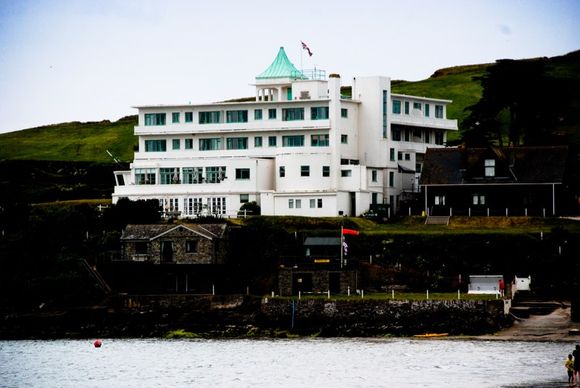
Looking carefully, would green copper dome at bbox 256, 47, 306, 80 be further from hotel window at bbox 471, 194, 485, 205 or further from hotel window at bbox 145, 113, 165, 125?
hotel window at bbox 471, 194, 485, 205

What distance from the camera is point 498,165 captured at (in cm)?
11888

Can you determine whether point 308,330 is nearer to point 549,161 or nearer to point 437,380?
point 437,380

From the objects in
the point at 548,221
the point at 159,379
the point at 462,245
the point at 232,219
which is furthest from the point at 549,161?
the point at 159,379

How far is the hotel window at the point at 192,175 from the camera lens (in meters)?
127

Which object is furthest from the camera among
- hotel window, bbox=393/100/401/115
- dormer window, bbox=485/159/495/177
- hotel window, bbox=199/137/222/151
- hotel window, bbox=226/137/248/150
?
hotel window, bbox=393/100/401/115

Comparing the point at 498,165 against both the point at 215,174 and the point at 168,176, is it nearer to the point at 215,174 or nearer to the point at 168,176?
the point at 215,174

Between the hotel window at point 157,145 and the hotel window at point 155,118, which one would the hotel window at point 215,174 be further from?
the hotel window at point 155,118

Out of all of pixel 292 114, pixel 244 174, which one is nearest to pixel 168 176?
pixel 244 174

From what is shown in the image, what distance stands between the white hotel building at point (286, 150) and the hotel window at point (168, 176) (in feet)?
0.26

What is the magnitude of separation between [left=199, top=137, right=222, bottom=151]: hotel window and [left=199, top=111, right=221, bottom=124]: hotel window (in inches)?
55.7

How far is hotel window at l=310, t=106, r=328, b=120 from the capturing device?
126 m

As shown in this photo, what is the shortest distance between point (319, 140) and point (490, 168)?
14821 millimetres

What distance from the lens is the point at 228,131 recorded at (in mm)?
128625

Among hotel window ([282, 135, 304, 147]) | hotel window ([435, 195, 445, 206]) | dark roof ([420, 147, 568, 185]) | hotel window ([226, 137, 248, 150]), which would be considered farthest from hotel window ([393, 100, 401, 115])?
hotel window ([435, 195, 445, 206])
